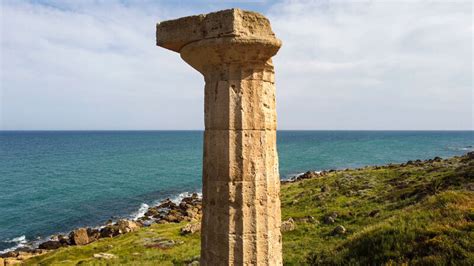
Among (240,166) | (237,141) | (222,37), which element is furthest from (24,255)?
(222,37)

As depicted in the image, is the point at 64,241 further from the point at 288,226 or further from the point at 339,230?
the point at 339,230

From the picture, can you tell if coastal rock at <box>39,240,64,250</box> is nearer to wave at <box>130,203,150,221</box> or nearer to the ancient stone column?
wave at <box>130,203,150,221</box>

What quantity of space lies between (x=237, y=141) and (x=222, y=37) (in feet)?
5.44

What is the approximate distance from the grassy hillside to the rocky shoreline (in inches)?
77.1

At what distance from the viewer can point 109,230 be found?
29.4 m

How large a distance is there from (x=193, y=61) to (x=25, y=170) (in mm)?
77088

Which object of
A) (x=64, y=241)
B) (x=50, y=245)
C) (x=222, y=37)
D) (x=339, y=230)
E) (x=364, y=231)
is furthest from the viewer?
(x=64, y=241)

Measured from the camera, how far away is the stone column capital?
598 centimetres

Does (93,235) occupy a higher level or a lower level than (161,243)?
lower

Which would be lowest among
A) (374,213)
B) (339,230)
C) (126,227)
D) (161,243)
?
(126,227)

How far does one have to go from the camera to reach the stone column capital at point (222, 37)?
598 centimetres

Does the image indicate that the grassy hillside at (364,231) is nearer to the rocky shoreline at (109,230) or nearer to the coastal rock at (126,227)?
the rocky shoreline at (109,230)

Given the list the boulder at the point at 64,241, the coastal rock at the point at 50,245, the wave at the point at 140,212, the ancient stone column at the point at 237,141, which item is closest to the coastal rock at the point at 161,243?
the boulder at the point at 64,241

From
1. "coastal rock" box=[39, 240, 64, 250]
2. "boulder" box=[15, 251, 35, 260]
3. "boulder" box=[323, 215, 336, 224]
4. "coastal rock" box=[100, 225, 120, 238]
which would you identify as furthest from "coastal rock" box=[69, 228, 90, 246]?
"boulder" box=[323, 215, 336, 224]
